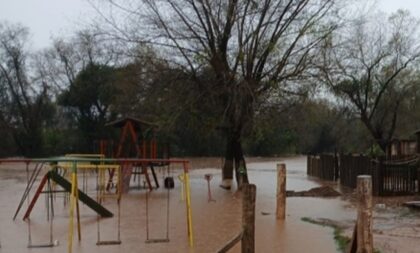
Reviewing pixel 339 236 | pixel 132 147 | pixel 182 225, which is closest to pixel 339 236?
pixel 339 236

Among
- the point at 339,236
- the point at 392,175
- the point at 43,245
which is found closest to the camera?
the point at 43,245

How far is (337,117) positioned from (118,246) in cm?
4542

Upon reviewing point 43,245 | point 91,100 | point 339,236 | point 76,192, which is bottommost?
point 43,245

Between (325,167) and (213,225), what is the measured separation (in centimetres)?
1670

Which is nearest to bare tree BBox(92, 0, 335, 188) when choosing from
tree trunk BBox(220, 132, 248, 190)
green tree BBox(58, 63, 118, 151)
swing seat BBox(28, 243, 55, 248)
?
tree trunk BBox(220, 132, 248, 190)

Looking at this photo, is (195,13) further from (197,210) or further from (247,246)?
(247,246)

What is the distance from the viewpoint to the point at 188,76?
2388 cm

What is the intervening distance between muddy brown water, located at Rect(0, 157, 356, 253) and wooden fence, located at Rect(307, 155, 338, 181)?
22.4 ft

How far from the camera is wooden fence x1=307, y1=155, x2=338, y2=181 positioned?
29.9 meters

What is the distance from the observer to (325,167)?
3105 centimetres

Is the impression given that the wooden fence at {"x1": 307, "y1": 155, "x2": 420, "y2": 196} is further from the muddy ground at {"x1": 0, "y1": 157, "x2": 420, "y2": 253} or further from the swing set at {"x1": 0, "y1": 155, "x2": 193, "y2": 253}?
the swing set at {"x1": 0, "y1": 155, "x2": 193, "y2": 253}

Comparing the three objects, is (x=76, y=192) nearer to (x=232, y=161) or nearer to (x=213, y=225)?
(x=213, y=225)

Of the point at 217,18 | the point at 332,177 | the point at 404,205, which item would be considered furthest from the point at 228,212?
the point at 332,177

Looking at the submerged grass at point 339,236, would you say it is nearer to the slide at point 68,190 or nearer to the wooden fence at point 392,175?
the slide at point 68,190
